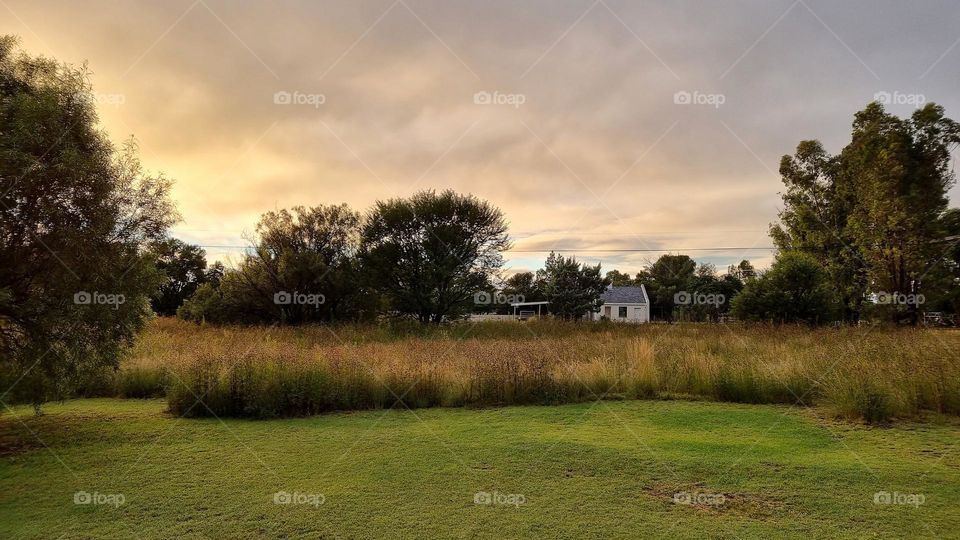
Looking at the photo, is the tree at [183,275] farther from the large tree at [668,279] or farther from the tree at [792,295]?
the large tree at [668,279]

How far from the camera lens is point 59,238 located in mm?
6359

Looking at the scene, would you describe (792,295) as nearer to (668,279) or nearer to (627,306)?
(627,306)

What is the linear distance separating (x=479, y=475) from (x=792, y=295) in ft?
73.1

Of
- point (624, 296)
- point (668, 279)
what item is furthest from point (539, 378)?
point (668, 279)

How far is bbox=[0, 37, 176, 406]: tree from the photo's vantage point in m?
6.09

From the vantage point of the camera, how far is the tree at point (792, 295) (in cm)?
2203

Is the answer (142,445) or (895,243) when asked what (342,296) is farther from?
(895,243)

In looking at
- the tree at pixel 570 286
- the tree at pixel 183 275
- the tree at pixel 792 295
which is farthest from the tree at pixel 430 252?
the tree at pixel 183 275

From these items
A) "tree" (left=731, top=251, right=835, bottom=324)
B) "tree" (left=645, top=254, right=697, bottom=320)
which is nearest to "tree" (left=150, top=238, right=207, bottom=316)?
"tree" (left=731, top=251, right=835, bottom=324)

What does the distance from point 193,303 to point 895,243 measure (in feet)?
114

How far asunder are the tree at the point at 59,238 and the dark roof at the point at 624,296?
Answer: 48.3 meters

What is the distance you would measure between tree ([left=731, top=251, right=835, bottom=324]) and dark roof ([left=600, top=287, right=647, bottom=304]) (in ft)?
95.0

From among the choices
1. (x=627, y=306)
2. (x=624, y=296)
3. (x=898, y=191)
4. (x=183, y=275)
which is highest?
(x=898, y=191)

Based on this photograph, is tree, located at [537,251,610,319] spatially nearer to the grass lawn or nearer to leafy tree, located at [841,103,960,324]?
leafy tree, located at [841,103,960,324]
